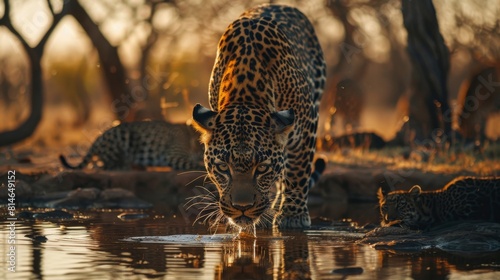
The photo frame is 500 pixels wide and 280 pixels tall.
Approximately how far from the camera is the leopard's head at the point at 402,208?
11547mm

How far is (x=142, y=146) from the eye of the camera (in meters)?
17.4

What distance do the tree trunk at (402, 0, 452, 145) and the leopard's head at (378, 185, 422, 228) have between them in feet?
26.2

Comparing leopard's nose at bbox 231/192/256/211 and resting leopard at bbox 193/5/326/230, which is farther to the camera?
resting leopard at bbox 193/5/326/230

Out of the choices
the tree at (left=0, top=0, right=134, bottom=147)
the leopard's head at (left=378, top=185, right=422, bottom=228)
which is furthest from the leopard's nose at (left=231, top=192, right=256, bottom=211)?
the tree at (left=0, top=0, right=134, bottom=147)

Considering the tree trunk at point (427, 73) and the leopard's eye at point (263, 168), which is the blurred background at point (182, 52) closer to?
the tree trunk at point (427, 73)

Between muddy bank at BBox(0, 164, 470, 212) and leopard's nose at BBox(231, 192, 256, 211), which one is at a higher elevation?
muddy bank at BBox(0, 164, 470, 212)

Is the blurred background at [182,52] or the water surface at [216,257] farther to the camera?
the blurred background at [182,52]

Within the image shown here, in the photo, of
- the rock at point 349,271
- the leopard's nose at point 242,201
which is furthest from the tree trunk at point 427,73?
the rock at point 349,271

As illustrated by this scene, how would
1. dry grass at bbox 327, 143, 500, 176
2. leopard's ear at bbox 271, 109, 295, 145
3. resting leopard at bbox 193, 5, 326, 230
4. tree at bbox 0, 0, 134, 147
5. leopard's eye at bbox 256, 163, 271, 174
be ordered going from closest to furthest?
resting leopard at bbox 193, 5, 326, 230, leopard's eye at bbox 256, 163, 271, 174, leopard's ear at bbox 271, 109, 295, 145, dry grass at bbox 327, 143, 500, 176, tree at bbox 0, 0, 134, 147

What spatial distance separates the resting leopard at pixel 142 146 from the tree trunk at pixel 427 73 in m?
4.55

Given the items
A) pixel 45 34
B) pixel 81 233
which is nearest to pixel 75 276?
pixel 81 233

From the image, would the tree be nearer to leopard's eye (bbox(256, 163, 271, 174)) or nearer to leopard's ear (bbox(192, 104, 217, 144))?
leopard's ear (bbox(192, 104, 217, 144))

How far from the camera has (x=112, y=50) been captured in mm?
23094

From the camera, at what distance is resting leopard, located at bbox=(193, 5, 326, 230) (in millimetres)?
10039
